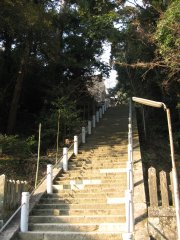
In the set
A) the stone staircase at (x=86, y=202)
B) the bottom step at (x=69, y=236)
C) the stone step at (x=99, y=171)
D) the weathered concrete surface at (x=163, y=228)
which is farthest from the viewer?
the stone step at (x=99, y=171)

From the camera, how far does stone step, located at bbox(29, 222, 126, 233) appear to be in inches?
320

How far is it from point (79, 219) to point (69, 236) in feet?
2.82

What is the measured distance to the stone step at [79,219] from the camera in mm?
8555

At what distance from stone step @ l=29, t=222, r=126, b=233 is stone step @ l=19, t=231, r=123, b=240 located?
0.80 feet

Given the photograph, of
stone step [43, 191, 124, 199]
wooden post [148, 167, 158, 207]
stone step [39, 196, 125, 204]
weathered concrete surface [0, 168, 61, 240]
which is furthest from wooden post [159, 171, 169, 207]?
weathered concrete surface [0, 168, 61, 240]

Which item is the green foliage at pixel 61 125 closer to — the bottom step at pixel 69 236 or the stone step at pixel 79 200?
the stone step at pixel 79 200

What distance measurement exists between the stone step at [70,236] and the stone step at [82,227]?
0.80 ft

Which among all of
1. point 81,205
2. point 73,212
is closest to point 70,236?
point 73,212

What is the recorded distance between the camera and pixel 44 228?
8.37 m

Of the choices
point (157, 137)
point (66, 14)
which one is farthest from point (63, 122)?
point (66, 14)

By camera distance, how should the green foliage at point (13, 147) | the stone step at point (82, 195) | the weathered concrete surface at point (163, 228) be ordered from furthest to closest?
the green foliage at point (13, 147) < the stone step at point (82, 195) < the weathered concrete surface at point (163, 228)

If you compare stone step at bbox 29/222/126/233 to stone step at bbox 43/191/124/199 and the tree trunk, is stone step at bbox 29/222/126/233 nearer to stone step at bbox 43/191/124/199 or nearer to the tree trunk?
stone step at bbox 43/191/124/199

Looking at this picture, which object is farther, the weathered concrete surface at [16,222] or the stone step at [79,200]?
the stone step at [79,200]

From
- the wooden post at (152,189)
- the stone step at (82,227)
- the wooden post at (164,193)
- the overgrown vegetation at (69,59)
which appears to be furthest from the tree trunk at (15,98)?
the wooden post at (164,193)
